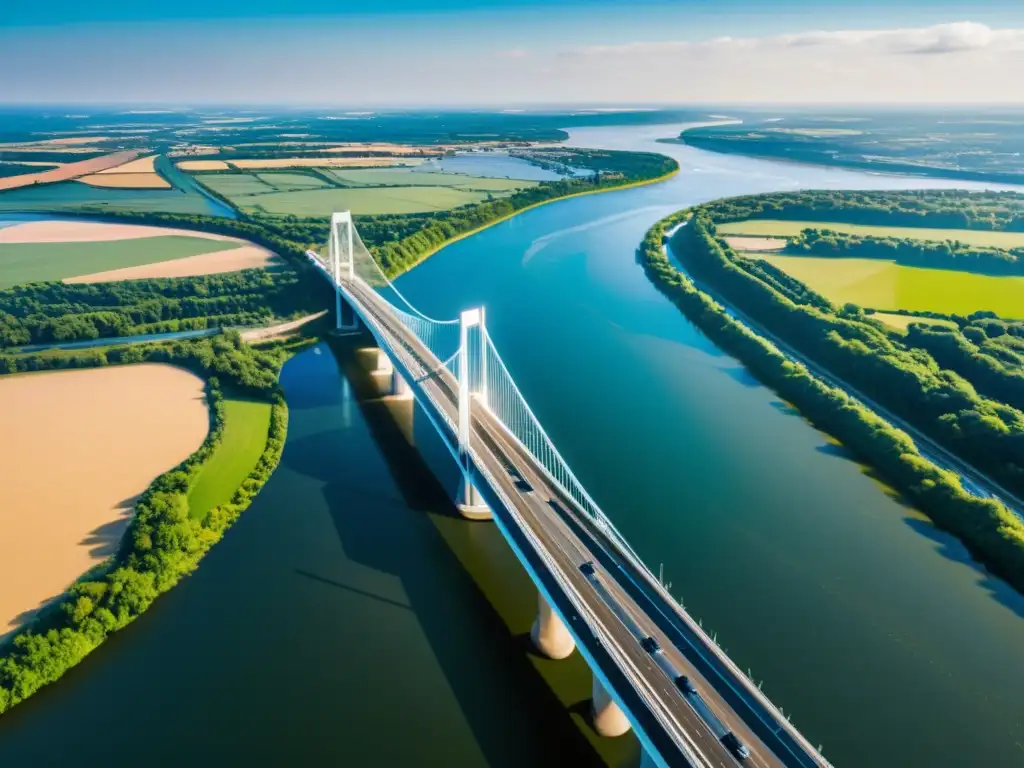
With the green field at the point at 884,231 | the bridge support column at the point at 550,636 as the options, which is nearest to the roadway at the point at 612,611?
the bridge support column at the point at 550,636

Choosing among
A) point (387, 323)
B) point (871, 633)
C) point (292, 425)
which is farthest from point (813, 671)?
point (387, 323)

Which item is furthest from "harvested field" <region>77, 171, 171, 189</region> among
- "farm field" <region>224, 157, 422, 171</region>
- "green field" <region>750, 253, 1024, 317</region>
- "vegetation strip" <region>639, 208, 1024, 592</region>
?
"green field" <region>750, 253, 1024, 317</region>

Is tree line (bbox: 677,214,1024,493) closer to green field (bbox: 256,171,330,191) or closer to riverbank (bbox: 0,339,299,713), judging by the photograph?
riverbank (bbox: 0,339,299,713)

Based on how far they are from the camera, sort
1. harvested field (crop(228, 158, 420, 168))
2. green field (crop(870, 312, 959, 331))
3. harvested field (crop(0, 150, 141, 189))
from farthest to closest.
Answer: harvested field (crop(228, 158, 420, 168))
harvested field (crop(0, 150, 141, 189))
green field (crop(870, 312, 959, 331))

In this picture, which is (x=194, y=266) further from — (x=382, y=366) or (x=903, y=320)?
(x=903, y=320)

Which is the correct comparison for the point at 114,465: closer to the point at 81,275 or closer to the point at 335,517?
the point at 335,517

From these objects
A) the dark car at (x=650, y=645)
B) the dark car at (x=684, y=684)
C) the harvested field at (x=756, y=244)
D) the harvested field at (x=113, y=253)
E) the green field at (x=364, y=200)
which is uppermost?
the green field at (x=364, y=200)

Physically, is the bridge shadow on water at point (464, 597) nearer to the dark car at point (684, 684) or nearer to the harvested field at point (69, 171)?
the dark car at point (684, 684)
